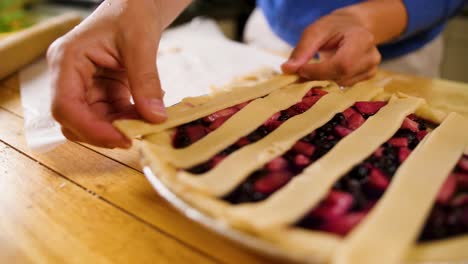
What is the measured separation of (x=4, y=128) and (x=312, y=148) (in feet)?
2.92

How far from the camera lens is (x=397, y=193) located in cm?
67

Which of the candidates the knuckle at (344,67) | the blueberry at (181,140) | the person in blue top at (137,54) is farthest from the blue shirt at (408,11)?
the blueberry at (181,140)

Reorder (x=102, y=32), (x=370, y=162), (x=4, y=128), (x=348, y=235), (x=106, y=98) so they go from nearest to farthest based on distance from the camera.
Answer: (x=348, y=235), (x=370, y=162), (x=102, y=32), (x=106, y=98), (x=4, y=128)

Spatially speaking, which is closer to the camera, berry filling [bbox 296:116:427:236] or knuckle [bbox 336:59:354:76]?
berry filling [bbox 296:116:427:236]

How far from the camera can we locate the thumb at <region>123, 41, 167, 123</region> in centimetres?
89

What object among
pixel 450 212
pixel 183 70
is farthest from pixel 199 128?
pixel 183 70

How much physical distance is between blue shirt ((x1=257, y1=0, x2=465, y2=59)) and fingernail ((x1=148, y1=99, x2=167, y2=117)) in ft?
3.39

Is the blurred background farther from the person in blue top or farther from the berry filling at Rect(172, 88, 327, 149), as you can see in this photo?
the berry filling at Rect(172, 88, 327, 149)

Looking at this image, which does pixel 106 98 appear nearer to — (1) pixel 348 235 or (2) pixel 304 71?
(2) pixel 304 71

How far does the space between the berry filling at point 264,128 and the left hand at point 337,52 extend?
0.46ft

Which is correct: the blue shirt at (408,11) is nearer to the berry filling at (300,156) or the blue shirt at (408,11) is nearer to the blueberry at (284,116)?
the berry filling at (300,156)

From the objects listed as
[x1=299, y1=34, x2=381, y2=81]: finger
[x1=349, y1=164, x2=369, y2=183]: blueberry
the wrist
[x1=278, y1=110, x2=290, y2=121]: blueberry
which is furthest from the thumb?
the wrist

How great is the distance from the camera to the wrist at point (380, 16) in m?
1.46

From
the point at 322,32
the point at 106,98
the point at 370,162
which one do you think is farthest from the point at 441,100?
the point at 106,98
